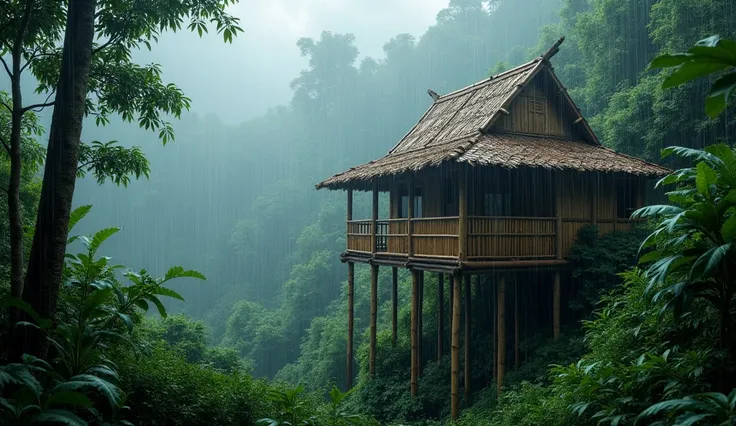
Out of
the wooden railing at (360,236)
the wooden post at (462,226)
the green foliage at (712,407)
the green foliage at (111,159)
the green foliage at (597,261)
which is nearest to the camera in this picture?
the green foliage at (712,407)

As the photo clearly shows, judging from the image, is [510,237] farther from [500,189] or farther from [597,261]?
[500,189]

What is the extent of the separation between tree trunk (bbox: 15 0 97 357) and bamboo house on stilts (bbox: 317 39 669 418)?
6726 millimetres

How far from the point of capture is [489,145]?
1174 cm

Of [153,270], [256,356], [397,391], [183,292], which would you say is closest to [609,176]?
[397,391]

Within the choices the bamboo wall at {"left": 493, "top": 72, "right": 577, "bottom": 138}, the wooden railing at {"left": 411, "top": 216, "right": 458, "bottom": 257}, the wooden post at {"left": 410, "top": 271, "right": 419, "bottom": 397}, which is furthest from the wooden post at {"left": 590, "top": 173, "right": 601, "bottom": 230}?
the wooden post at {"left": 410, "top": 271, "right": 419, "bottom": 397}

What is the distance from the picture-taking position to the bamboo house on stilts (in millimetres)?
11250

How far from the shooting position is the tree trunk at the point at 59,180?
4980 millimetres

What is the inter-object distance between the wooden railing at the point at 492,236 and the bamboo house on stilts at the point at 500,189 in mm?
23

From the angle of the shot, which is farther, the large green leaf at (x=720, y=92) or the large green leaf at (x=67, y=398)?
the large green leaf at (x=67, y=398)

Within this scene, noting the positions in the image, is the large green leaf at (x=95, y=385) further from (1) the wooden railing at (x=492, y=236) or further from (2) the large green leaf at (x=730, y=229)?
(1) the wooden railing at (x=492, y=236)

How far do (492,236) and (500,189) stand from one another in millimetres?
2702

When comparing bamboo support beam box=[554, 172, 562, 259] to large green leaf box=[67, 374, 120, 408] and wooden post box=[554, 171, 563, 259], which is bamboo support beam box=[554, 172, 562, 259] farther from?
large green leaf box=[67, 374, 120, 408]

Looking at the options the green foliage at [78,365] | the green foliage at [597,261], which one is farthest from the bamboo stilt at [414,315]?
the green foliage at [78,365]

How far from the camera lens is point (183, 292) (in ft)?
216
